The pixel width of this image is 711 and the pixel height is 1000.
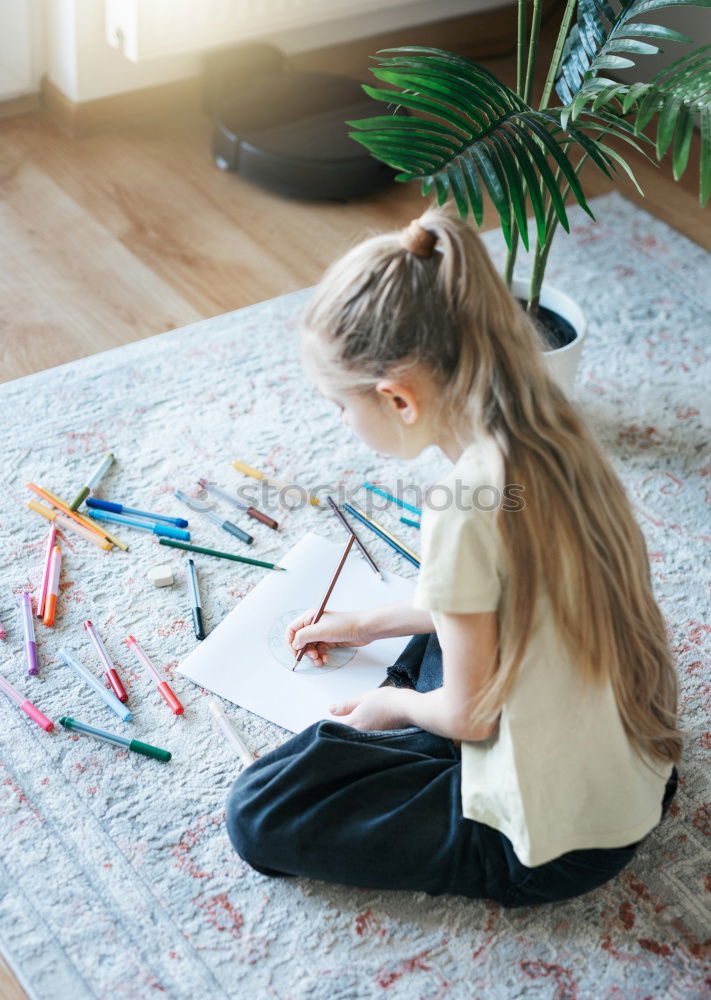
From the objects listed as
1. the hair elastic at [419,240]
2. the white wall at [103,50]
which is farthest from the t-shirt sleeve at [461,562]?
the white wall at [103,50]

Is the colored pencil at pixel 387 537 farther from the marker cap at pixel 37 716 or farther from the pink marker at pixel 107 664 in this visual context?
the marker cap at pixel 37 716

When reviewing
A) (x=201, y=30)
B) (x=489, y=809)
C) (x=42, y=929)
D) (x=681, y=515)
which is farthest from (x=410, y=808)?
(x=201, y=30)

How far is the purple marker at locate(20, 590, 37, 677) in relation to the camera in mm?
1299

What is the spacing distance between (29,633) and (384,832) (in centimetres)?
50

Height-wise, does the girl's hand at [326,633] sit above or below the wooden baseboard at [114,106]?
below

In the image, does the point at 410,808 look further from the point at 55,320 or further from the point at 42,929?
the point at 55,320

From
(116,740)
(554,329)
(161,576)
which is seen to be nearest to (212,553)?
(161,576)

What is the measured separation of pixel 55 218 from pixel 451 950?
4.75ft

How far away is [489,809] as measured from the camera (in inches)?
41.0

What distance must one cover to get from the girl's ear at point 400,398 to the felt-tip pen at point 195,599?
485 mm

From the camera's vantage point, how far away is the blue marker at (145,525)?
147cm

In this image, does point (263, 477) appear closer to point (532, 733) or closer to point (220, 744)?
point (220, 744)

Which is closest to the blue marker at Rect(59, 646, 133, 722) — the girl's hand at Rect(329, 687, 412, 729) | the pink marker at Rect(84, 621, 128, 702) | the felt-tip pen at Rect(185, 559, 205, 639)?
the pink marker at Rect(84, 621, 128, 702)

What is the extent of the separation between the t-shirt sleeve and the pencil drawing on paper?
38cm
